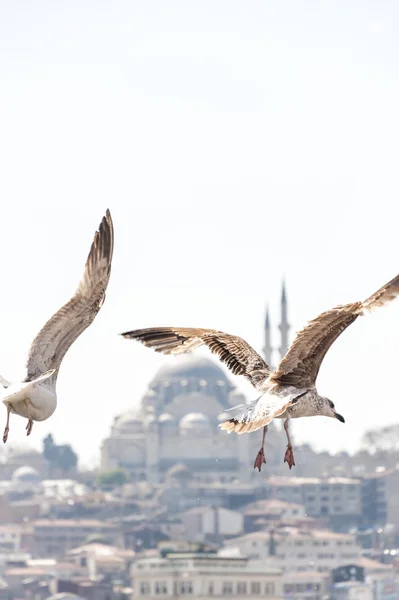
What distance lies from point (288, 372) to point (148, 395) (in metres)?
142

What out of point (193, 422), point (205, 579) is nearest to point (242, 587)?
point (205, 579)

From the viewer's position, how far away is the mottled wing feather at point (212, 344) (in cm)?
966

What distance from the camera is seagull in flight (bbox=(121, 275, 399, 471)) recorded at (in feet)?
28.8

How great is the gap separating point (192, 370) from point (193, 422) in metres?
6.97

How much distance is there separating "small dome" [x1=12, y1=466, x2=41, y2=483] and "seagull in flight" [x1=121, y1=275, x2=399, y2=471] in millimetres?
125281

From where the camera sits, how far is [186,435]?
143 metres

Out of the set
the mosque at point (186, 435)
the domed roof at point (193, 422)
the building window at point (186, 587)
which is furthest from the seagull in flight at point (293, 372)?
the domed roof at point (193, 422)

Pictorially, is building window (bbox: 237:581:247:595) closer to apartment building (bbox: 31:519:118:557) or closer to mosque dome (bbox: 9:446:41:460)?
apartment building (bbox: 31:519:118:557)

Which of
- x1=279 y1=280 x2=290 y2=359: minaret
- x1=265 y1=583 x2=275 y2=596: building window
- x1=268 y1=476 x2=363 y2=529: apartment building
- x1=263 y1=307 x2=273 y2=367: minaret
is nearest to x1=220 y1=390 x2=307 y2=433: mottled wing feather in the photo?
x1=265 y1=583 x2=275 y2=596: building window

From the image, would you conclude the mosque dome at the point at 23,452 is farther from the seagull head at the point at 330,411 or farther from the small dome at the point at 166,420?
the seagull head at the point at 330,411

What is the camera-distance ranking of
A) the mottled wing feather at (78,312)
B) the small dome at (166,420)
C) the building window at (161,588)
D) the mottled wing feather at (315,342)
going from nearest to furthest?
the mottled wing feather at (315,342) < the mottled wing feather at (78,312) < the building window at (161,588) < the small dome at (166,420)

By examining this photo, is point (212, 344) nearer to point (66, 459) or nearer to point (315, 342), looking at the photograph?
point (315, 342)

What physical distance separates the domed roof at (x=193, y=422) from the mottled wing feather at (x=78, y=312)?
133 meters

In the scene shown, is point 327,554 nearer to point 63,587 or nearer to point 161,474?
point 63,587
